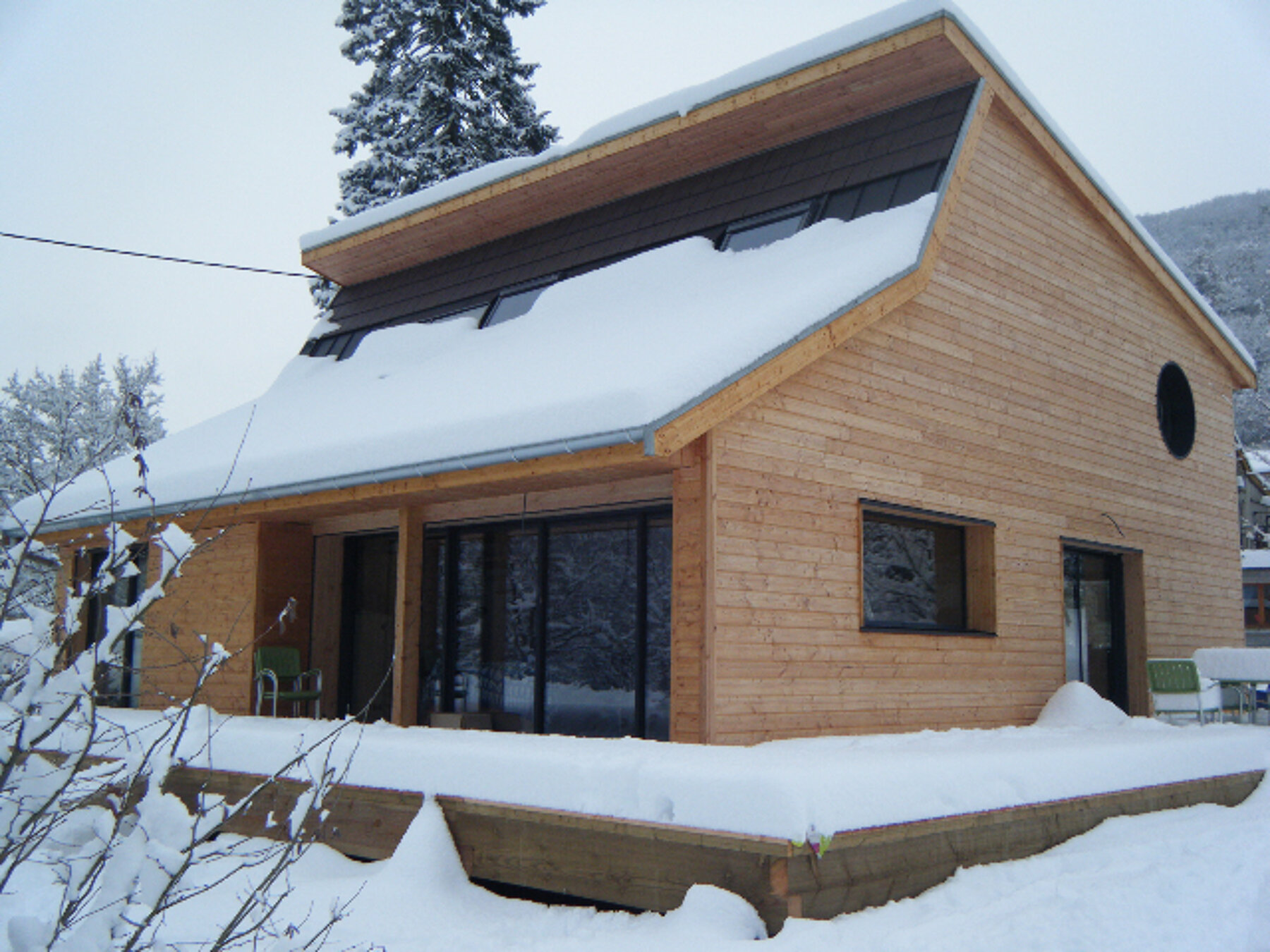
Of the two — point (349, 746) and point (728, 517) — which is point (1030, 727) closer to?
point (728, 517)

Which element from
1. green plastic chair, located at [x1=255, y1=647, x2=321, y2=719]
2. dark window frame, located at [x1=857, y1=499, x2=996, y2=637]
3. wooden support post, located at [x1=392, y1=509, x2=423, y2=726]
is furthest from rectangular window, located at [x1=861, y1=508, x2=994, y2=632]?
green plastic chair, located at [x1=255, y1=647, x2=321, y2=719]

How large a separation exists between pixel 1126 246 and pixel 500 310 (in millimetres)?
6249

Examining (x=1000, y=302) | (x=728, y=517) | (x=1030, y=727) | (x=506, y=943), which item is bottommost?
(x=506, y=943)

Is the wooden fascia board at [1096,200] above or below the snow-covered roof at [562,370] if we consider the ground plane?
above

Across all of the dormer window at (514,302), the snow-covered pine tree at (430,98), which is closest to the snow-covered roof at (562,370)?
the dormer window at (514,302)

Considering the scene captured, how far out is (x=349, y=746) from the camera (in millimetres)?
6359

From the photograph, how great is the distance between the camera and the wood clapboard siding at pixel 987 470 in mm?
6852

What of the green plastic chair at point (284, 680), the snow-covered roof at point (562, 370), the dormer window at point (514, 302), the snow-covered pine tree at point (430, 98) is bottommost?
the green plastic chair at point (284, 680)

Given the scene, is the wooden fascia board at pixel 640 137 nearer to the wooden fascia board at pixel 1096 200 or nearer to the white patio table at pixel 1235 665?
the wooden fascia board at pixel 1096 200

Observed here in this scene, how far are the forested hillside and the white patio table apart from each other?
13475 mm

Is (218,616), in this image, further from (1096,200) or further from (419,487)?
(1096,200)

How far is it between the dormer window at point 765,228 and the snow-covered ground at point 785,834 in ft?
13.6

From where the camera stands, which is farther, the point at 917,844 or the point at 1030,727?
the point at 1030,727

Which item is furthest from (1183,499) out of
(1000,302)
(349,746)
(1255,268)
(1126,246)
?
(1255,268)
